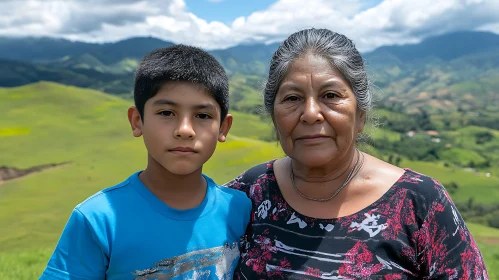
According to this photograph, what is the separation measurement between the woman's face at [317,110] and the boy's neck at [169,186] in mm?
752

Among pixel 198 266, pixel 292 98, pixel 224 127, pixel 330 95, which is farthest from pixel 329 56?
pixel 198 266

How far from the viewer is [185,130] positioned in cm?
240

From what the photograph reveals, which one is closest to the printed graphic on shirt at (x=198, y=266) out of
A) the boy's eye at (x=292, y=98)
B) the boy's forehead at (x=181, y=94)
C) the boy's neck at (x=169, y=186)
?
the boy's neck at (x=169, y=186)

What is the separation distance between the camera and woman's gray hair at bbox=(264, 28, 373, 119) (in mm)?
2670

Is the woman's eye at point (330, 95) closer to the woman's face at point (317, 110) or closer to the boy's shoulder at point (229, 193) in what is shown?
the woman's face at point (317, 110)

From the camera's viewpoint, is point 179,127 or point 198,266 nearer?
point 179,127

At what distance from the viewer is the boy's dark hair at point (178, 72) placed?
2.55 m

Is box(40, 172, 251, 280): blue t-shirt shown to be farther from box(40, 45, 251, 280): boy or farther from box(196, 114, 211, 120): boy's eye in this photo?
box(196, 114, 211, 120): boy's eye

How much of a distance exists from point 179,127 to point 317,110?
2.84ft

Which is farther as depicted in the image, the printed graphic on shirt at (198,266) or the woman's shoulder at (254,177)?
the woman's shoulder at (254,177)

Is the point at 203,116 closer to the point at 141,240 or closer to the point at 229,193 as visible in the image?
the point at 229,193

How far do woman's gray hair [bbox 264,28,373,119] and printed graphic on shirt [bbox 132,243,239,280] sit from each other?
1129mm

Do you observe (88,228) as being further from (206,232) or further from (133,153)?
(133,153)

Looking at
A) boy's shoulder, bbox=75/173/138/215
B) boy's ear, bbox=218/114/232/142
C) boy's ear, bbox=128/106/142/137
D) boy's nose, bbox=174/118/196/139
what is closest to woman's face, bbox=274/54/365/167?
boy's ear, bbox=218/114/232/142
